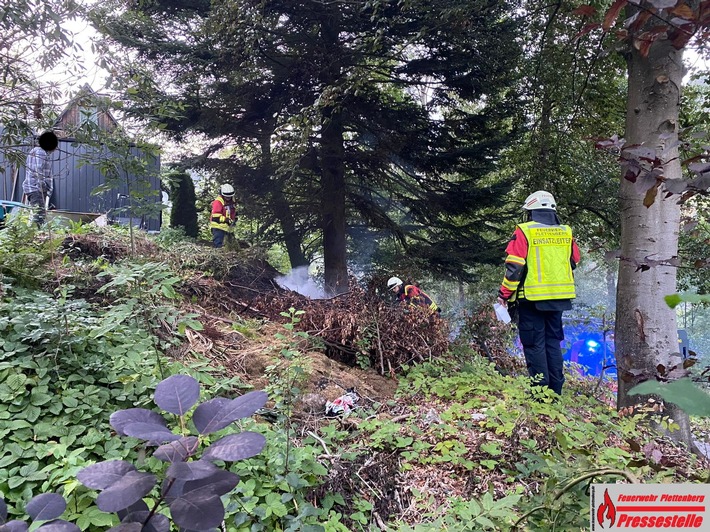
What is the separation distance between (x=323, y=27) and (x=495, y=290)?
7.81m

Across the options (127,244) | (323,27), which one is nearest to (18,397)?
(127,244)

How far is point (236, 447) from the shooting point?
0.74 m

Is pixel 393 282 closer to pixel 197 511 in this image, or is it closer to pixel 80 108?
pixel 80 108

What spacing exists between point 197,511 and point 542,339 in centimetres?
476

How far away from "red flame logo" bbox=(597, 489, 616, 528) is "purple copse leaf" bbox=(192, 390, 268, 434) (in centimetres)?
69

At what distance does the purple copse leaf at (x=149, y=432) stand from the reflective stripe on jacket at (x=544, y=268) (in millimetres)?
4497

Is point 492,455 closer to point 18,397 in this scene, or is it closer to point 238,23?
point 18,397

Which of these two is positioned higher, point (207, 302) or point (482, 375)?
point (207, 302)

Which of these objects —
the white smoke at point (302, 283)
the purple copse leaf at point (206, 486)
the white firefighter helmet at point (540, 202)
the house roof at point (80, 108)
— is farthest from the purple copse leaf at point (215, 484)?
the white smoke at point (302, 283)

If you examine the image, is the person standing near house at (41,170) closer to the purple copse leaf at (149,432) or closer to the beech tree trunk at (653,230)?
the purple copse leaf at (149,432)

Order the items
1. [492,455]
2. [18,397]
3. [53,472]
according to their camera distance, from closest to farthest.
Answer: [53,472] < [18,397] < [492,455]

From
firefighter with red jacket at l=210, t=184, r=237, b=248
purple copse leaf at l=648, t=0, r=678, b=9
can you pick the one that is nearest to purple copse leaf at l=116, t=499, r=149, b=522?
purple copse leaf at l=648, t=0, r=678, b=9

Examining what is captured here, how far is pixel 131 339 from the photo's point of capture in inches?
119

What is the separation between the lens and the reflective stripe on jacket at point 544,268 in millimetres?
4676
